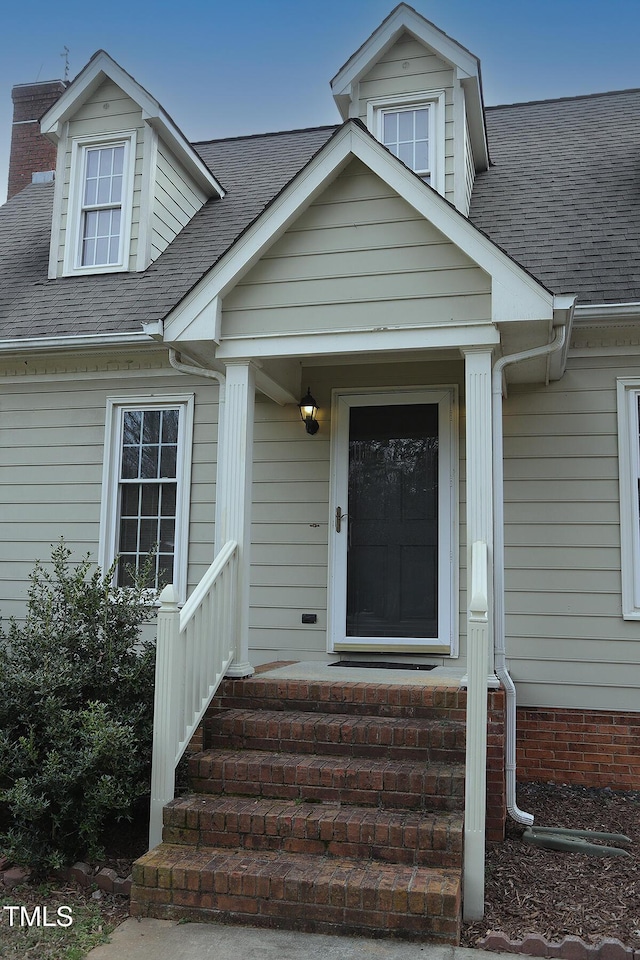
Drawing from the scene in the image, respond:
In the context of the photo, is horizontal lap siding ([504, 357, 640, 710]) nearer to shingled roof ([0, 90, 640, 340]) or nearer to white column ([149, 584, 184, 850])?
shingled roof ([0, 90, 640, 340])

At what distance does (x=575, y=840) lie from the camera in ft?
15.5

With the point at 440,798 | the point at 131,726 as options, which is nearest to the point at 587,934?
the point at 440,798

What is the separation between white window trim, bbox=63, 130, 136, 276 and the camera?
8.31m

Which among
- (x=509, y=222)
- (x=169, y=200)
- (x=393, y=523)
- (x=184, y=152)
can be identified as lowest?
(x=393, y=523)

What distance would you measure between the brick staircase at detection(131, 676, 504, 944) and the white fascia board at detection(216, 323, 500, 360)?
89.5 inches

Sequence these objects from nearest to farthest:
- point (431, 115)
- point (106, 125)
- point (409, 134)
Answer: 1. point (431, 115)
2. point (409, 134)
3. point (106, 125)

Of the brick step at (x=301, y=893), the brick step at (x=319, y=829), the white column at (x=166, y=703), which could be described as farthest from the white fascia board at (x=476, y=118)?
the brick step at (x=301, y=893)

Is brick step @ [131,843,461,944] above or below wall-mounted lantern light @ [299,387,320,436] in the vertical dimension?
below

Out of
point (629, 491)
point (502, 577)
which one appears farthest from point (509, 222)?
point (502, 577)

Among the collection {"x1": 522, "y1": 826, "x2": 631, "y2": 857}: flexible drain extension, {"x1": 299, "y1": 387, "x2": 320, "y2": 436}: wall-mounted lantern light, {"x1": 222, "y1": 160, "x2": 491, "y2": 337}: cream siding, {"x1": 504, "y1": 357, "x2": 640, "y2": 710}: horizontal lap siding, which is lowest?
{"x1": 522, "y1": 826, "x2": 631, "y2": 857}: flexible drain extension

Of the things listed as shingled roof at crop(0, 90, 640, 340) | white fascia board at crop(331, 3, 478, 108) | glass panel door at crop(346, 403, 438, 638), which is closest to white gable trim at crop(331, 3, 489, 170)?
white fascia board at crop(331, 3, 478, 108)

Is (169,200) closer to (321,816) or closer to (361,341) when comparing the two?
(361,341)

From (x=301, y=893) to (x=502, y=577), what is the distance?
96.0 inches

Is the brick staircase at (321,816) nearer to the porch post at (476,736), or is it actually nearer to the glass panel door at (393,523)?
the porch post at (476,736)
